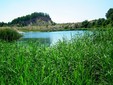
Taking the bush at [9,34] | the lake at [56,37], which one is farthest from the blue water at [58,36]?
the bush at [9,34]

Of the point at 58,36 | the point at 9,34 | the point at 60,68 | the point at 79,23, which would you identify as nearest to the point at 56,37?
the point at 58,36

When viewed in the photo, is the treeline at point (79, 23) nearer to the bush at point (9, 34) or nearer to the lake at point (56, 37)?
the lake at point (56, 37)

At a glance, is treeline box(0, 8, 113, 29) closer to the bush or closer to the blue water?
the blue water

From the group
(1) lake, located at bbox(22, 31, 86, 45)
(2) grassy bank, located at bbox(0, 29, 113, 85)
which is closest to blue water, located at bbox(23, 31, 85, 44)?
(1) lake, located at bbox(22, 31, 86, 45)

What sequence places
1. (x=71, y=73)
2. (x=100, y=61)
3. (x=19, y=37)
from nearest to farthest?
(x=71, y=73) → (x=100, y=61) → (x=19, y=37)

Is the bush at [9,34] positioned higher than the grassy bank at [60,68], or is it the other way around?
the grassy bank at [60,68]

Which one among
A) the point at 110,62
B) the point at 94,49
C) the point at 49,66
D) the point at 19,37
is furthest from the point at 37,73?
the point at 19,37

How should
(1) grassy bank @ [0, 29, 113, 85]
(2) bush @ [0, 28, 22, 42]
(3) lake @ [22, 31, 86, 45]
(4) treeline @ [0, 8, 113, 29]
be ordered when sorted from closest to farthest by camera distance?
1. (1) grassy bank @ [0, 29, 113, 85]
2. (3) lake @ [22, 31, 86, 45]
3. (4) treeline @ [0, 8, 113, 29]
4. (2) bush @ [0, 28, 22, 42]

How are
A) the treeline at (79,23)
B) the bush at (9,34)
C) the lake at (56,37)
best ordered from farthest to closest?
1. the bush at (9,34)
2. the treeline at (79,23)
3. the lake at (56,37)

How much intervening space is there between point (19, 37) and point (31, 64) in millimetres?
10885

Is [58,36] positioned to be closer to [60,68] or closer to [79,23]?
[60,68]

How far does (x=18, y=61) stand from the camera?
Answer: 4992 millimetres

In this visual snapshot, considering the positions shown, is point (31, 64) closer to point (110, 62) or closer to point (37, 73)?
point (37, 73)

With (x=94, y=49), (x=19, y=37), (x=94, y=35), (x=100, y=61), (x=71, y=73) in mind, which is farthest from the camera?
(x=19, y=37)
